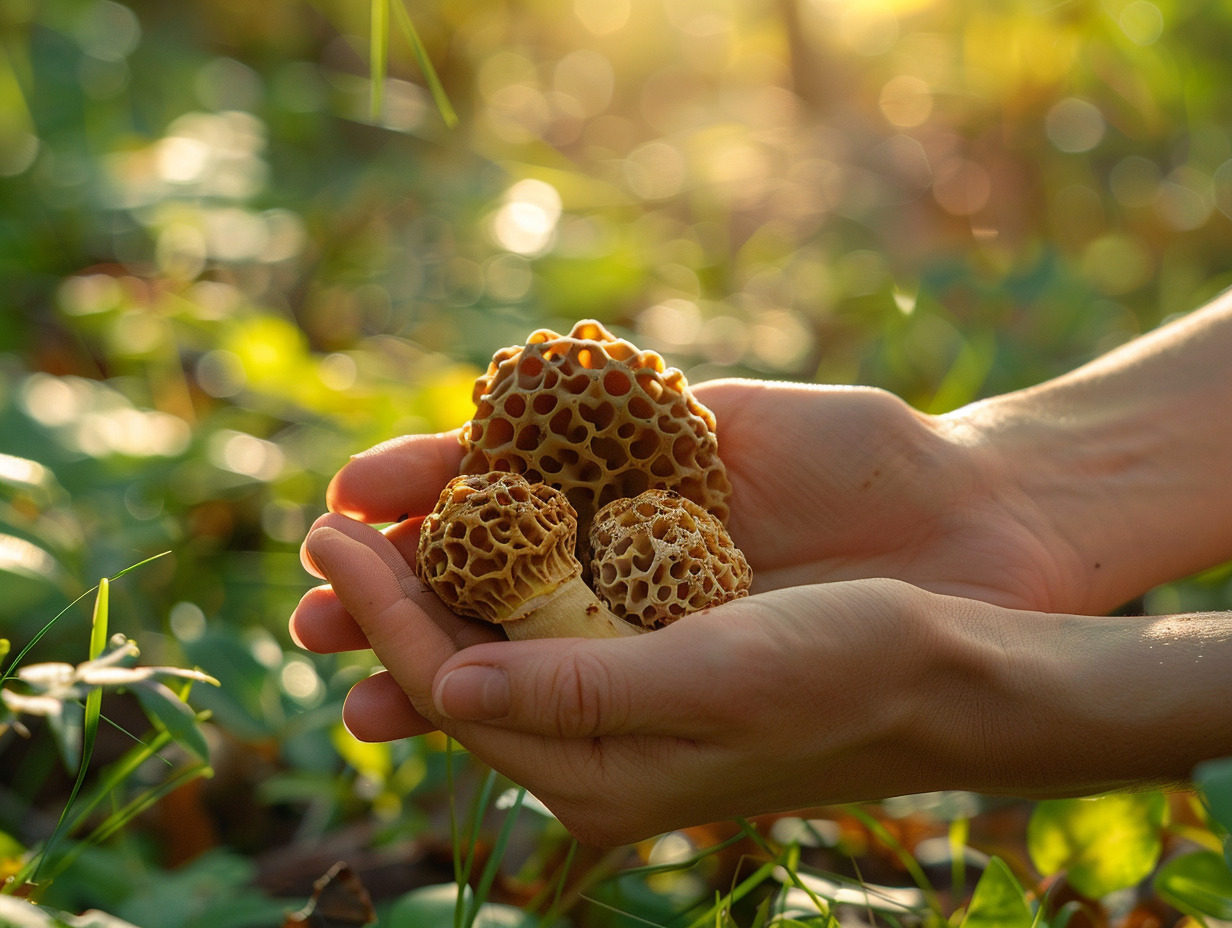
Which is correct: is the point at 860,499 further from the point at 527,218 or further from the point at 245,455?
the point at 527,218

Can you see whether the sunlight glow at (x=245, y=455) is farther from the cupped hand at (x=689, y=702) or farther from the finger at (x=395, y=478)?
the cupped hand at (x=689, y=702)

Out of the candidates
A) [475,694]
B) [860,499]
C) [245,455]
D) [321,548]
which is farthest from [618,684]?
[245,455]

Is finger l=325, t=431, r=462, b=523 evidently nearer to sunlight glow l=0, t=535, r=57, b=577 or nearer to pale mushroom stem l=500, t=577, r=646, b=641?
pale mushroom stem l=500, t=577, r=646, b=641

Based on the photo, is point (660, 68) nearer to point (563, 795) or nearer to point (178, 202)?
point (178, 202)

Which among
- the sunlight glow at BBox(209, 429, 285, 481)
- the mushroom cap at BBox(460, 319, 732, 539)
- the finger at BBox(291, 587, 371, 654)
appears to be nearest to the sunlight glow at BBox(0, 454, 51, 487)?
the sunlight glow at BBox(209, 429, 285, 481)

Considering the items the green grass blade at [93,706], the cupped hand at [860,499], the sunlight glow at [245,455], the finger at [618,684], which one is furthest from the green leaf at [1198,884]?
the sunlight glow at [245,455]

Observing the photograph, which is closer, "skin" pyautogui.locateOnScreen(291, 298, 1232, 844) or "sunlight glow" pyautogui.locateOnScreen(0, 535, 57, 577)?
"skin" pyautogui.locateOnScreen(291, 298, 1232, 844)
